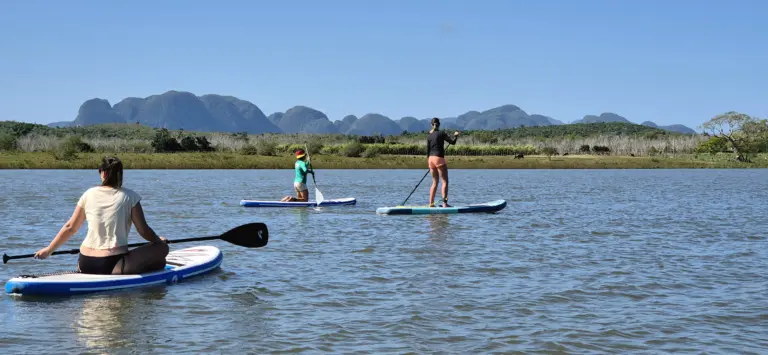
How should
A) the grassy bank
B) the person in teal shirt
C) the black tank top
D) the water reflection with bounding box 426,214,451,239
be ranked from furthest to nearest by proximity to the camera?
the grassy bank, the person in teal shirt, the black tank top, the water reflection with bounding box 426,214,451,239

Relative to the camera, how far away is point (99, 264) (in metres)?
10.9

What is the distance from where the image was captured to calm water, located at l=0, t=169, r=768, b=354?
854 centimetres

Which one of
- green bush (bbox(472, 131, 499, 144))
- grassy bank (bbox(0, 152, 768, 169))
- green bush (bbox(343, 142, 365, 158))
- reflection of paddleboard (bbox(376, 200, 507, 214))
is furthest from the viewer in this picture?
green bush (bbox(472, 131, 499, 144))

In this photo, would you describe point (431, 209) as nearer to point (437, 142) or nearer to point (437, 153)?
point (437, 153)

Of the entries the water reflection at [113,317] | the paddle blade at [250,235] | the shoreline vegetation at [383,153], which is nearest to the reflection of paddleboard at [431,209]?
the paddle blade at [250,235]

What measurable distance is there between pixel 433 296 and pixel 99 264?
4216 millimetres

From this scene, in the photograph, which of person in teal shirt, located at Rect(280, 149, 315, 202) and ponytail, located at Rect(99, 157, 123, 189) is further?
person in teal shirt, located at Rect(280, 149, 315, 202)

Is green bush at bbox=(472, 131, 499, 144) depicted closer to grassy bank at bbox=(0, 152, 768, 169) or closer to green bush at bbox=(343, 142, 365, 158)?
grassy bank at bbox=(0, 152, 768, 169)

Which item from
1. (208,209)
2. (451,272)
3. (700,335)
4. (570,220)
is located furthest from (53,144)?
(700,335)

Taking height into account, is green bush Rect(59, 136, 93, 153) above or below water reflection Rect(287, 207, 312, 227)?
above

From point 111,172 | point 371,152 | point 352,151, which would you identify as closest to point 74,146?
point 352,151

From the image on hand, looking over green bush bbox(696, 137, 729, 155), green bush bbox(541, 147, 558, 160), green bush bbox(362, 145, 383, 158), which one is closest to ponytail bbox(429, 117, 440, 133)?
green bush bbox(362, 145, 383, 158)

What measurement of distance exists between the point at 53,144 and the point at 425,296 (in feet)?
240

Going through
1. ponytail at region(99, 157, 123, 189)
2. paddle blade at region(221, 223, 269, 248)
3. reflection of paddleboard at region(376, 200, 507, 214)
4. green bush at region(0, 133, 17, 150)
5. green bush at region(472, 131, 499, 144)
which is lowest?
reflection of paddleboard at region(376, 200, 507, 214)
